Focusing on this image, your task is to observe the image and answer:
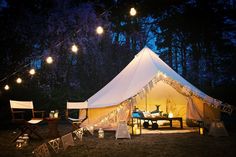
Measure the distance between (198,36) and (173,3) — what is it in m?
2.47

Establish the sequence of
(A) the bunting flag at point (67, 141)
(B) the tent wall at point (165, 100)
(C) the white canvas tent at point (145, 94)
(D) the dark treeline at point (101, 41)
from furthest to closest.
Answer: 1. (D) the dark treeline at point (101, 41)
2. (B) the tent wall at point (165, 100)
3. (C) the white canvas tent at point (145, 94)
4. (A) the bunting flag at point (67, 141)

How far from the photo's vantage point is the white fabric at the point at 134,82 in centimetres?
651

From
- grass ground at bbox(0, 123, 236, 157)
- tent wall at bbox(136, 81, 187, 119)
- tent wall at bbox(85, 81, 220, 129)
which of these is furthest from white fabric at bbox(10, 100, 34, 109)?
tent wall at bbox(136, 81, 187, 119)

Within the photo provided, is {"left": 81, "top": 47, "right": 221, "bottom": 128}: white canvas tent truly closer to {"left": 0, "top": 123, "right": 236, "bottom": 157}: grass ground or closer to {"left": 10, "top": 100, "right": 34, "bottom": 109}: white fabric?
{"left": 0, "top": 123, "right": 236, "bottom": 157}: grass ground

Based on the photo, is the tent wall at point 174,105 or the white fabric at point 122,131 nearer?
the white fabric at point 122,131

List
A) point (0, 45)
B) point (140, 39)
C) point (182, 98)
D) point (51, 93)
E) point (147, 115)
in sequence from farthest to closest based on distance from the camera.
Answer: point (140, 39), point (51, 93), point (0, 45), point (182, 98), point (147, 115)

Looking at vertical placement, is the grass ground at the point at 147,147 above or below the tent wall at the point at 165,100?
below

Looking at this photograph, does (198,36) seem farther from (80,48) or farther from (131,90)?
(131,90)

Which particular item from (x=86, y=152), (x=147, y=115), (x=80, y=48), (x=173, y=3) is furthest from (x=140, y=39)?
(x=86, y=152)

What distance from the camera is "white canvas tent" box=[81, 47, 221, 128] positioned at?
6.39 meters

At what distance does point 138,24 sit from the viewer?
16.9 metres

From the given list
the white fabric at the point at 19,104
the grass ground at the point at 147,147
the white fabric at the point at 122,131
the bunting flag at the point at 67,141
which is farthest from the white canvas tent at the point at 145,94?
the white fabric at the point at 19,104

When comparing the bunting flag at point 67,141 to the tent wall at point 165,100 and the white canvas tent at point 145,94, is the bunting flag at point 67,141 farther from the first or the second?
the tent wall at point 165,100

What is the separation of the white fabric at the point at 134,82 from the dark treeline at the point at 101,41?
1772mm
